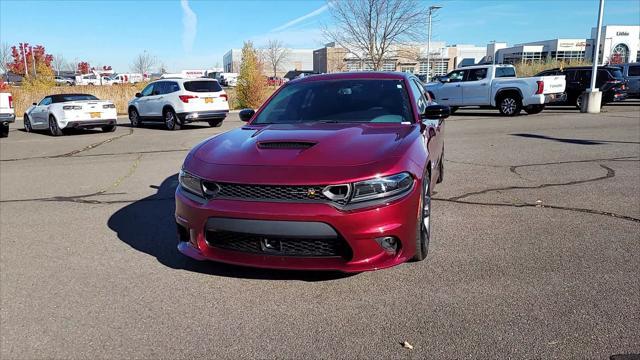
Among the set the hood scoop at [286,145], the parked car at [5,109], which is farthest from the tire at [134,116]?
the hood scoop at [286,145]

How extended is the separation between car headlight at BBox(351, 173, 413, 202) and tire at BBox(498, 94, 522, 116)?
1616 cm

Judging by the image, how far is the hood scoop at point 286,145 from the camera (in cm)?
354

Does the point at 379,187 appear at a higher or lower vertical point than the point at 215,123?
higher

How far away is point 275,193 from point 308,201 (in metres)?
0.23

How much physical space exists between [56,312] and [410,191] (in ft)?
8.37

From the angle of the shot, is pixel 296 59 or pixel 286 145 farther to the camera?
pixel 296 59

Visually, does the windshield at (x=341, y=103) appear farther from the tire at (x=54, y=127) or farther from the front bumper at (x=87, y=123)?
the tire at (x=54, y=127)

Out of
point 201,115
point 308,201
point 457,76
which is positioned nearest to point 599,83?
point 457,76

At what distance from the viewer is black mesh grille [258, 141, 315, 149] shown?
3.54 meters

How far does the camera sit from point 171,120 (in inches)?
624

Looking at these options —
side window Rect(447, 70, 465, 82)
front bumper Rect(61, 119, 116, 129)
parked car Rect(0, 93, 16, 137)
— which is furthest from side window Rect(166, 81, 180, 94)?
side window Rect(447, 70, 465, 82)

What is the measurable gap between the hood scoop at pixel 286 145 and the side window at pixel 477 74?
1640cm

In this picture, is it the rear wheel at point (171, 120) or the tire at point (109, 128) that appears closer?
the rear wheel at point (171, 120)

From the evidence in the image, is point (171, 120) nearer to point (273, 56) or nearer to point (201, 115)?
point (201, 115)
